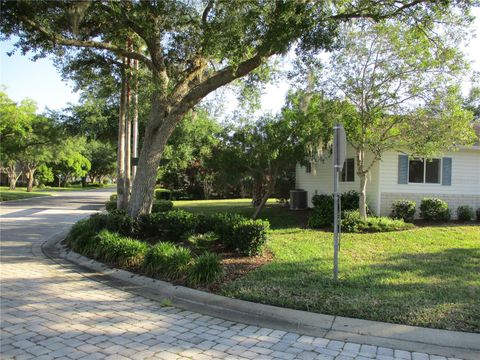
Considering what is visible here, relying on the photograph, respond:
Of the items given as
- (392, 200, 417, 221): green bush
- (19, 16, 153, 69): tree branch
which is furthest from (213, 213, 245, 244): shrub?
(392, 200, 417, 221): green bush

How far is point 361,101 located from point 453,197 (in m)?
6.23

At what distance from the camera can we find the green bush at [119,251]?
810cm

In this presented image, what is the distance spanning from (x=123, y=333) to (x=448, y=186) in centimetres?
1455

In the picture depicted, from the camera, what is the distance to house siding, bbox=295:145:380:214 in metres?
15.4

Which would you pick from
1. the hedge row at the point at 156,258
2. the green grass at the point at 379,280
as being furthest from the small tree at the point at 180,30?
the green grass at the point at 379,280

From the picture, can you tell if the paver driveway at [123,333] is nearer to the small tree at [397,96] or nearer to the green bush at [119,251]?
the green bush at [119,251]

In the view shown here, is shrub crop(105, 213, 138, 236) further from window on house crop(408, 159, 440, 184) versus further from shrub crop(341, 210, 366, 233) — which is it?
window on house crop(408, 159, 440, 184)

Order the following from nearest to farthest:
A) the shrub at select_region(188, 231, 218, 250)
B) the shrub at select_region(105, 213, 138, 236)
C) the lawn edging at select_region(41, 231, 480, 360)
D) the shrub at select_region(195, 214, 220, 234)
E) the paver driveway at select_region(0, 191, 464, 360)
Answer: the paver driveway at select_region(0, 191, 464, 360) < the lawn edging at select_region(41, 231, 480, 360) < the shrub at select_region(188, 231, 218, 250) < the shrub at select_region(195, 214, 220, 234) < the shrub at select_region(105, 213, 138, 236)

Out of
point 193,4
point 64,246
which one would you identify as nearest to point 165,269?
point 64,246

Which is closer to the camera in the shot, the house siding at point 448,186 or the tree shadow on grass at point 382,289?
the tree shadow on grass at point 382,289

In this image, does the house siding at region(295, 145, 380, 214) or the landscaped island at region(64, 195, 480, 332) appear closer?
the landscaped island at region(64, 195, 480, 332)

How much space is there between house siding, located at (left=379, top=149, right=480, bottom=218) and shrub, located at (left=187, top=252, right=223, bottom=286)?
10104 mm

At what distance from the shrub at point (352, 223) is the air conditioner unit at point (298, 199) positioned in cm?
649

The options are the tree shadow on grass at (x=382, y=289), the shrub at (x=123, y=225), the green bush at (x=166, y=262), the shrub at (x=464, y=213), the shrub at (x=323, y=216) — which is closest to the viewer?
the tree shadow on grass at (x=382, y=289)
